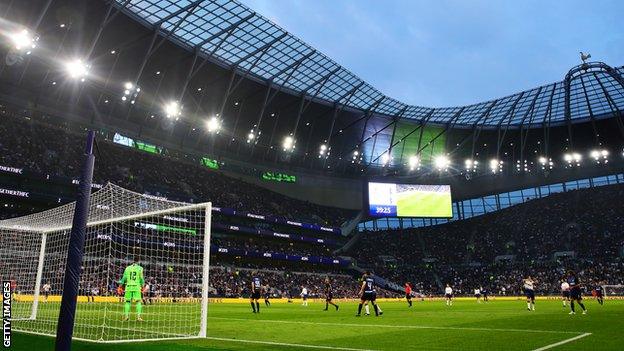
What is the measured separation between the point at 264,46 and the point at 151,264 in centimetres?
2754

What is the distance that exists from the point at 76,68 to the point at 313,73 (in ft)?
85.1

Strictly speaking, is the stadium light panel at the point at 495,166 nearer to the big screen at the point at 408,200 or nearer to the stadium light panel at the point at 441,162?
the stadium light panel at the point at 441,162

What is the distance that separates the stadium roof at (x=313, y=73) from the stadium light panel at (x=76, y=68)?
7091 mm

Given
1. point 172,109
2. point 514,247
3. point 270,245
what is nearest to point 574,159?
point 514,247

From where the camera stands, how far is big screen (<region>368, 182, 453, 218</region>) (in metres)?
56.3

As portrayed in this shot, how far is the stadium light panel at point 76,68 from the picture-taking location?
147 ft

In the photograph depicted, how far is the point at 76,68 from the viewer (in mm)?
45344

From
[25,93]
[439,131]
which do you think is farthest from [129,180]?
[439,131]

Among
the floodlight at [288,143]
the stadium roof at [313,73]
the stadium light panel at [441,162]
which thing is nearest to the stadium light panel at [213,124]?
the stadium roof at [313,73]

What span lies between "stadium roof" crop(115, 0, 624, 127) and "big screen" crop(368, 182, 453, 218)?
13.6m

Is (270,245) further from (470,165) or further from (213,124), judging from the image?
(470,165)

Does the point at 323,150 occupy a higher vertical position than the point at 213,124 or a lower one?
higher

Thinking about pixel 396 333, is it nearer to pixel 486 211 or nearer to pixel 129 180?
pixel 129 180

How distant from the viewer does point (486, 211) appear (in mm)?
76562
